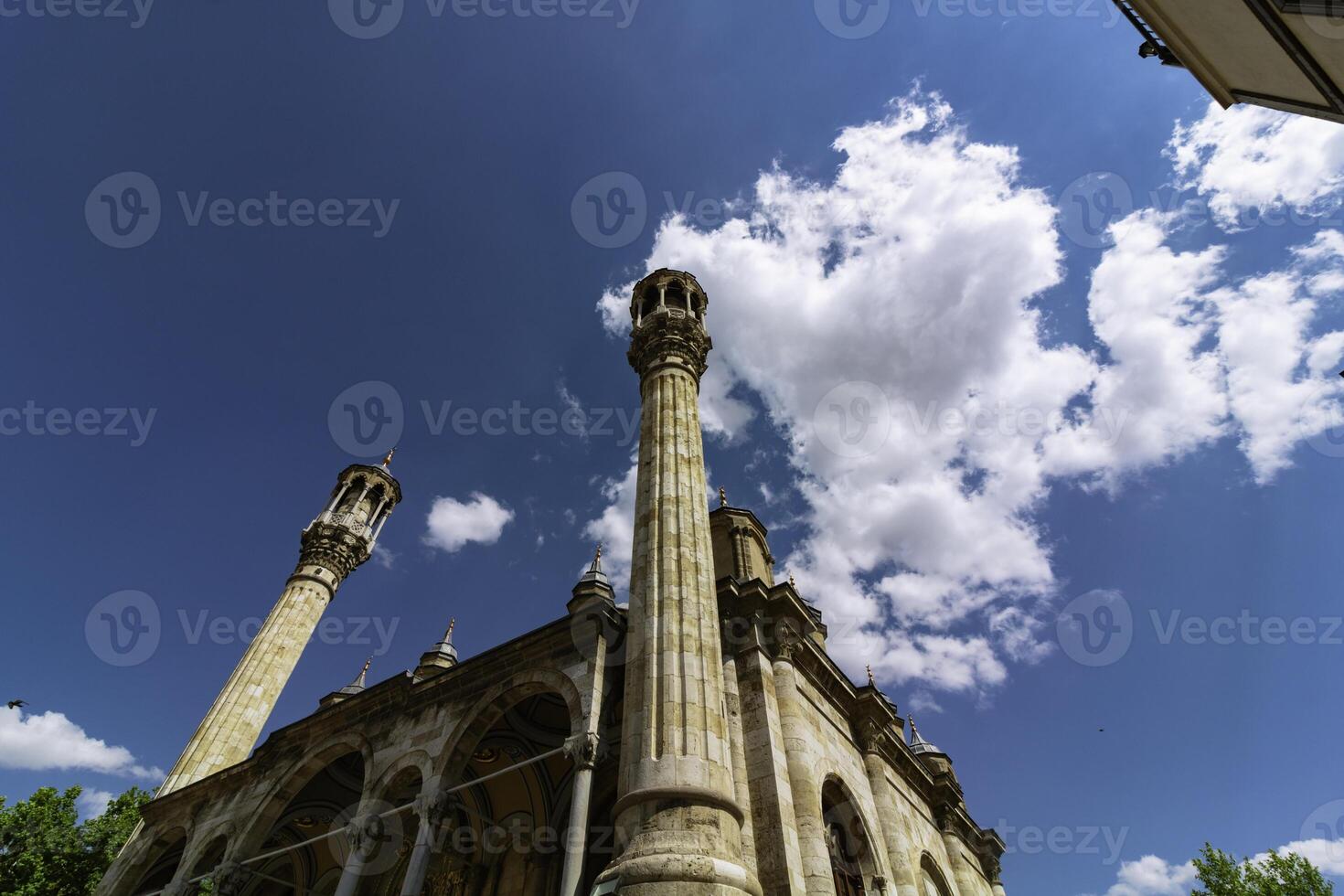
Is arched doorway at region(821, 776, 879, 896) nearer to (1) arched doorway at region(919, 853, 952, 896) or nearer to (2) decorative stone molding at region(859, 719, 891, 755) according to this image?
(2) decorative stone molding at region(859, 719, 891, 755)

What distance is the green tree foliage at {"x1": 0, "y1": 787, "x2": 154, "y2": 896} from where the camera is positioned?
22.0 m

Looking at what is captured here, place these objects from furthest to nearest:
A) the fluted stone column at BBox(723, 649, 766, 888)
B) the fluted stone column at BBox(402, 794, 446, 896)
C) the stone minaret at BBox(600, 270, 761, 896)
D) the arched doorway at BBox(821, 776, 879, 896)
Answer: the arched doorway at BBox(821, 776, 879, 896) < the fluted stone column at BBox(402, 794, 446, 896) < the fluted stone column at BBox(723, 649, 766, 888) < the stone minaret at BBox(600, 270, 761, 896)

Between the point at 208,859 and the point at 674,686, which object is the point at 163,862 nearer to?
the point at 208,859

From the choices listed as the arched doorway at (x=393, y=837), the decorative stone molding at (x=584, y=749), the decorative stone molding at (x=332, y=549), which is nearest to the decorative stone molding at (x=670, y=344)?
the decorative stone molding at (x=584, y=749)

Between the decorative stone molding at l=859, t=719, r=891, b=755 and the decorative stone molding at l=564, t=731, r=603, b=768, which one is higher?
the decorative stone molding at l=859, t=719, r=891, b=755

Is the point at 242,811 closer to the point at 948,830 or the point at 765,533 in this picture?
the point at 765,533

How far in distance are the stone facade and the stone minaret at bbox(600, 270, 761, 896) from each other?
32 millimetres

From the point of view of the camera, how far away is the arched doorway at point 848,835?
47.0 feet

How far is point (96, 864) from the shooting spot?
2353 cm

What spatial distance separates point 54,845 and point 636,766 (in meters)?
26.1

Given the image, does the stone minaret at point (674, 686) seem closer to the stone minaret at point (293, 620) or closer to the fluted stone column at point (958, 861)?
the fluted stone column at point (958, 861)

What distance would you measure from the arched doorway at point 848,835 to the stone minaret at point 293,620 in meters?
18.2

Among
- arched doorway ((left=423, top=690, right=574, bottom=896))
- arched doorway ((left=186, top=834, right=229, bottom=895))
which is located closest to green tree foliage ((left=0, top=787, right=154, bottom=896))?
arched doorway ((left=186, top=834, right=229, bottom=895))

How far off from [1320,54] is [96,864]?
36807 millimetres
